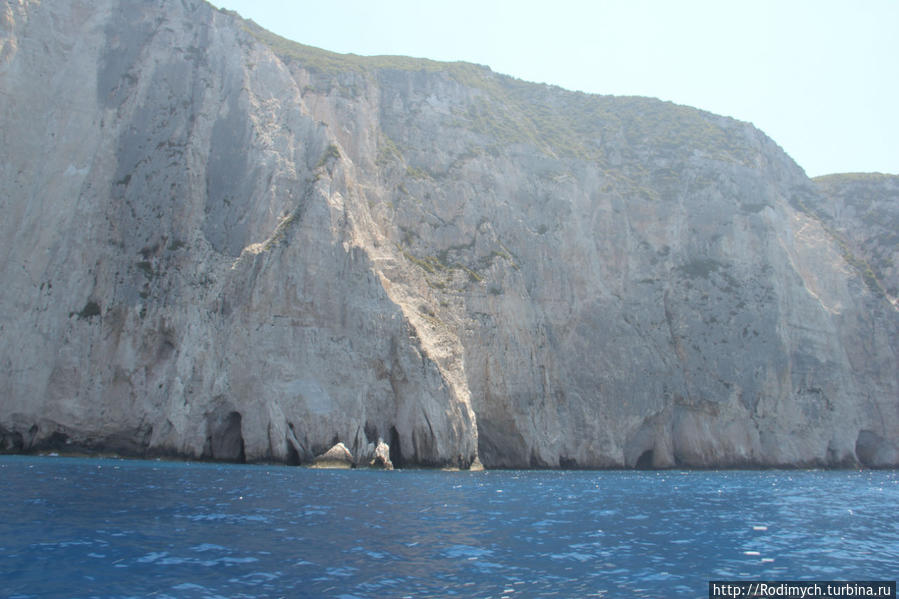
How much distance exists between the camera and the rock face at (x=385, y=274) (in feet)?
131

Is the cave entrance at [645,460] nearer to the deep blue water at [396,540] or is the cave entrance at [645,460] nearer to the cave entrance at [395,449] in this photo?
the cave entrance at [395,449]

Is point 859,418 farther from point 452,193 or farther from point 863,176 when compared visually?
point 452,193

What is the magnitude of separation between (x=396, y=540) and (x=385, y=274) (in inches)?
1344

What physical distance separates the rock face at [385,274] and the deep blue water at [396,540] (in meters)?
15.6

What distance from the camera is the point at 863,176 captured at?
7562 centimetres

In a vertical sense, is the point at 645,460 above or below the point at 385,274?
below

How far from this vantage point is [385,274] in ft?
154

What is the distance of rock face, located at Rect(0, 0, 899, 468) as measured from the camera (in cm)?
4000

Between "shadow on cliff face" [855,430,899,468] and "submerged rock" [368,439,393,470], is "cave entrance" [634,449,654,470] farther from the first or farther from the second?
"submerged rock" [368,439,393,470]

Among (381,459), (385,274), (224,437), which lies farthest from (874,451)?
(224,437)

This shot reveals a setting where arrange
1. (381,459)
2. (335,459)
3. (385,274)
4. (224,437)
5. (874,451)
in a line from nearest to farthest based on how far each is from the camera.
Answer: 1. (335,459)
2. (381,459)
3. (224,437)
4. (385,274)
5. (874,451)

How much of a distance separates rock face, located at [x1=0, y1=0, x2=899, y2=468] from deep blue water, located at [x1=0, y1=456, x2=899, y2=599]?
15648 millimetres

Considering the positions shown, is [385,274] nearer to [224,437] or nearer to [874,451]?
[224,437]

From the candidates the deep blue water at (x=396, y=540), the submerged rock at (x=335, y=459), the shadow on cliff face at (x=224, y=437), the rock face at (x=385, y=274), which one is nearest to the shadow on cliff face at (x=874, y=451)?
the rock face at (x=385, y=274)
